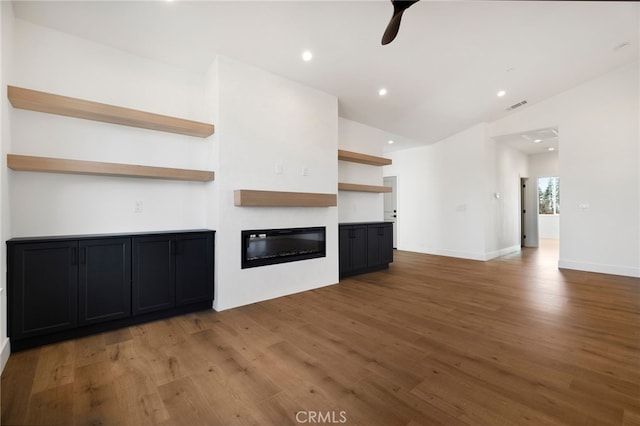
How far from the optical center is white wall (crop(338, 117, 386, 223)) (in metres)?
5.34

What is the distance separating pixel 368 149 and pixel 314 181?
6.63 ft

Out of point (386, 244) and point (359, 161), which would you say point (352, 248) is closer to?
point (386, 244)

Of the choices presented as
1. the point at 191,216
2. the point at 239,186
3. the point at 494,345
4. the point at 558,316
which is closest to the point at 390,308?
the point at 494,345

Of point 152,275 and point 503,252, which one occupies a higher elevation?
point 152,275

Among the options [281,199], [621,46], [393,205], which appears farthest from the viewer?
[393,205]

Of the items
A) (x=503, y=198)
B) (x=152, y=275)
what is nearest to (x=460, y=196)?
(x=503, y=198)

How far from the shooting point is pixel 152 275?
2.95m

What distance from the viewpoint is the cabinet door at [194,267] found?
3111 millimetres

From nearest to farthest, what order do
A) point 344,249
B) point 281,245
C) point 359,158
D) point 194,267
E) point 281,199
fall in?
point 194,267 < point 281,199 < point 281,245 < point 344,249 < point 359,158

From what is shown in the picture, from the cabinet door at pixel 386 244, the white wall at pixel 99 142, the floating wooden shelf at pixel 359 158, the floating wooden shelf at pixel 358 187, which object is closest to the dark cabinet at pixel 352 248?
the cabinet door at pixel 386 244

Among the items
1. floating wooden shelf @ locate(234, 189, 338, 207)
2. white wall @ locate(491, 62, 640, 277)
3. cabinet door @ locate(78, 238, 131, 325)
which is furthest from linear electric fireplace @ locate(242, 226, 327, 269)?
white wall @ locate(491, 62, 640, 277)

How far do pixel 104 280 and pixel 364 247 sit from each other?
12.1ft

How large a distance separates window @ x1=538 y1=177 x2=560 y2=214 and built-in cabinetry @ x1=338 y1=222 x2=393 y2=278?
7.25 m

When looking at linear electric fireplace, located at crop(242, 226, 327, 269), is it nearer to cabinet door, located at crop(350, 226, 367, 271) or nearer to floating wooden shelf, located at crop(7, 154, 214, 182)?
cabinet door, located at crop(350, 226, 367, 271)
